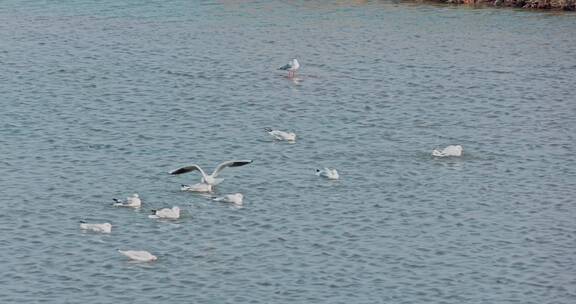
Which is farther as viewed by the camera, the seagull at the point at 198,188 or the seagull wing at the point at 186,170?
the seagull at the point at 198,188

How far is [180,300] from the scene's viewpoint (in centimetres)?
1852

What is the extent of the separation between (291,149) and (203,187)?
338 centimetres

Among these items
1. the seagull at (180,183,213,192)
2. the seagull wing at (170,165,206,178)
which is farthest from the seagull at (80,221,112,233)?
the seagull at (180,183,213,192)

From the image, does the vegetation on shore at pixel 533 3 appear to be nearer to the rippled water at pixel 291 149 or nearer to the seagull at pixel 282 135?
the rippled water at pixel 291 149

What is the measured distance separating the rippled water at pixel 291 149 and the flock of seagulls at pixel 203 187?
0.49 feet

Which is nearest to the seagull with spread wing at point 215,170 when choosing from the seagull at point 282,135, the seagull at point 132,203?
the seagull at point 132,203

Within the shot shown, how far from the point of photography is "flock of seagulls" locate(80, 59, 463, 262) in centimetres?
2013

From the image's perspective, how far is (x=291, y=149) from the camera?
26781mm

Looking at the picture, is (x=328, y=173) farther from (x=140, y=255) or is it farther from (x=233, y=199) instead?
(x=140, y=255)

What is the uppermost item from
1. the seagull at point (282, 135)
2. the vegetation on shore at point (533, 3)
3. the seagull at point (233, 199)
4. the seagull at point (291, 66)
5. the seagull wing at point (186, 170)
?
the vegetation on shore at point (533, 3)

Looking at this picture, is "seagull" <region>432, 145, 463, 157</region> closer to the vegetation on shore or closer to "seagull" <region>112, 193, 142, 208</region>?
"seagull" <region>112, 193, 142, 208</region>

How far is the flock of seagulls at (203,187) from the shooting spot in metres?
20.1

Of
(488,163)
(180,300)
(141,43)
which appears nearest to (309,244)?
(180,300)

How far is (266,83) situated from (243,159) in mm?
6861
